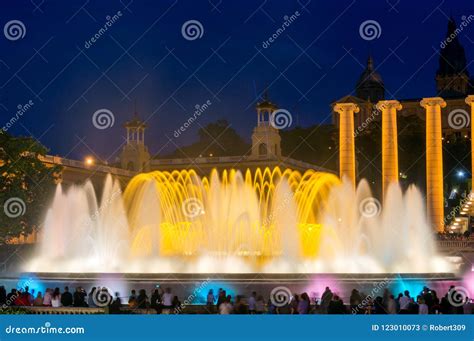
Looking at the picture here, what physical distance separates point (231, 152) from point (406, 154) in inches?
1753

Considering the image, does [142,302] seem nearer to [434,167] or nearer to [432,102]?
[434,167]

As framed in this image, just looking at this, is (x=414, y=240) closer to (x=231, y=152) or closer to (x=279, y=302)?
(x=279, y=302)

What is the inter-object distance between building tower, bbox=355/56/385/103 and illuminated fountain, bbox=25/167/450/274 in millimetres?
128223

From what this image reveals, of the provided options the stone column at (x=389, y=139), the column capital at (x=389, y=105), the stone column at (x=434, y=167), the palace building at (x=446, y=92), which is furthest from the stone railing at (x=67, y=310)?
the palace building at (x=446, y=92)

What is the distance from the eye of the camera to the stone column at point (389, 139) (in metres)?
63.5

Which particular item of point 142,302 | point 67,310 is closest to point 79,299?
point 67,310

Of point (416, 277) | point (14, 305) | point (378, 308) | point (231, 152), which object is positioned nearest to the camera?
point (378, 308)

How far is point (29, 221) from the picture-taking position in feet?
175

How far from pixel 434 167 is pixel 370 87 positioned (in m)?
110

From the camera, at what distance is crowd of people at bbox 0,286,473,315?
22312 millimetres

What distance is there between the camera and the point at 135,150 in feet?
359

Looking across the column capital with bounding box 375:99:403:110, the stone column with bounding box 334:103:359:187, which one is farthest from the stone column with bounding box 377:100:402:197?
the stone column with bounding box 334:103:359:187

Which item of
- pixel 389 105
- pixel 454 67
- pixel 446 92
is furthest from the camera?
pixel 454 67
